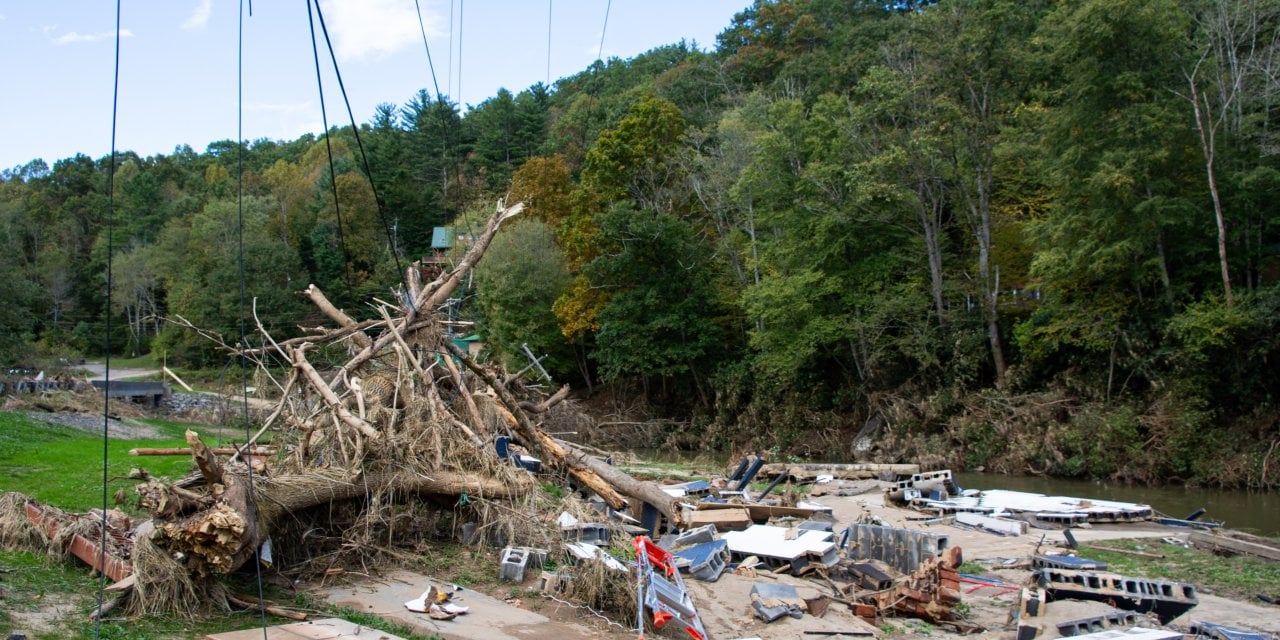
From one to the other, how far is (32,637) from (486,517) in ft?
14.5

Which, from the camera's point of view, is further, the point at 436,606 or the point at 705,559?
the point at 705,559

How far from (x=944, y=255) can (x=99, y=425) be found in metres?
24.0

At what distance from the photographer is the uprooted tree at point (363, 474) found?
6.91m

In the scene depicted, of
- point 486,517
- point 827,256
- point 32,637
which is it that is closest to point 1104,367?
point 827,256

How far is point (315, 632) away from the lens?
6367 millimetres

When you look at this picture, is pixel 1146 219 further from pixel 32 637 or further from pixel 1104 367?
pixel 32 637

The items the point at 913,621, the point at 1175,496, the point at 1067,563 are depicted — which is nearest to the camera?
the point at 913,621

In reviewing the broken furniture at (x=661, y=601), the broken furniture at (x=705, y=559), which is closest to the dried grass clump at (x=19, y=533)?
the broken furniture at (x=661, y=601)

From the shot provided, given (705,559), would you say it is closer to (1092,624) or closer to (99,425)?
(1092,624)

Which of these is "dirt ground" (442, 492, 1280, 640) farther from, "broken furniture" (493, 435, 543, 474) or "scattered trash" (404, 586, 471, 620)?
"broken furniture" (493, 435, 543, 474)

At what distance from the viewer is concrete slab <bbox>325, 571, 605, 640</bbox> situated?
7.05m

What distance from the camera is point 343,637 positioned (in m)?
6.27

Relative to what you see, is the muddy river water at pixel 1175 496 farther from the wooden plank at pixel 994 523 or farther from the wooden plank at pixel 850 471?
the wooden plank at pixel 994 523

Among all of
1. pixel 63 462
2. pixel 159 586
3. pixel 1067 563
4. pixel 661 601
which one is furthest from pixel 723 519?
pixel 63 462
